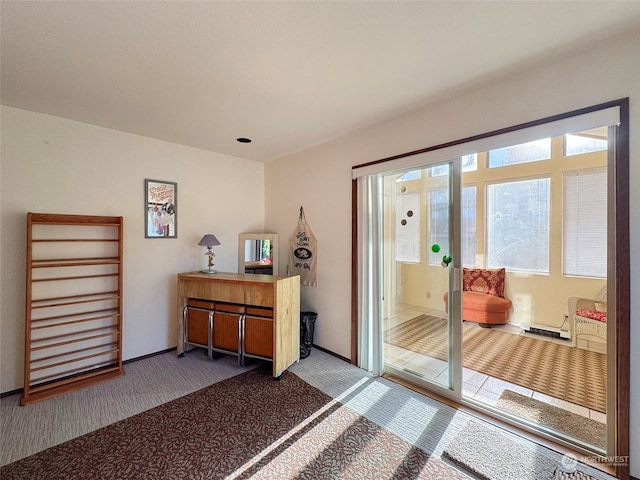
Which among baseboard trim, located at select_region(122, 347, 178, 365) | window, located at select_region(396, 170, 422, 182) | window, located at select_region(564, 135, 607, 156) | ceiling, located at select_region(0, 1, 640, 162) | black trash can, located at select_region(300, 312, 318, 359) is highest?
window, located at select_region(564, 135, 607, 156)

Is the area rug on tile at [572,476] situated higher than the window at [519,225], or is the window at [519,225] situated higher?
the window at [519,225]

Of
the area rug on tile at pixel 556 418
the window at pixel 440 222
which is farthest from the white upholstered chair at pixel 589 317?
the window at pixel 440 222

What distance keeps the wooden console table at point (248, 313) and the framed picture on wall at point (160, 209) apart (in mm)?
594

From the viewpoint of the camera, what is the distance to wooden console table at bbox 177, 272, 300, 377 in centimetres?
286

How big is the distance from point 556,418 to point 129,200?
181 inches

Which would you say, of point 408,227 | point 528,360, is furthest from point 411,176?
point 528,360

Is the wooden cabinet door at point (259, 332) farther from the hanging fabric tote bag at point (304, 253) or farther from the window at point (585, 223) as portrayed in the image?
the window at point (585, 223)

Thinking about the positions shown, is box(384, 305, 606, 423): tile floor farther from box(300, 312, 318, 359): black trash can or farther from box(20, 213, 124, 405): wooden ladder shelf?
box(20, 213, 124, 405): wooden ladder shelf

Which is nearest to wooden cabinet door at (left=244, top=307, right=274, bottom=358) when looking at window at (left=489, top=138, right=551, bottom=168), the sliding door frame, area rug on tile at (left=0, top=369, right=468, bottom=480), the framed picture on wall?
area rug on tile at (left=0, top=369, right=468, bottom=480)

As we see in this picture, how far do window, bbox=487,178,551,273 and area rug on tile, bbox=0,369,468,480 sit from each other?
3743 mm

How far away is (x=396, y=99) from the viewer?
2.37m

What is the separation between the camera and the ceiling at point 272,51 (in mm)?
1423

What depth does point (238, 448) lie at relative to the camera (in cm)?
187

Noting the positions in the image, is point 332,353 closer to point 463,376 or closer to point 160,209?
point 463,376
